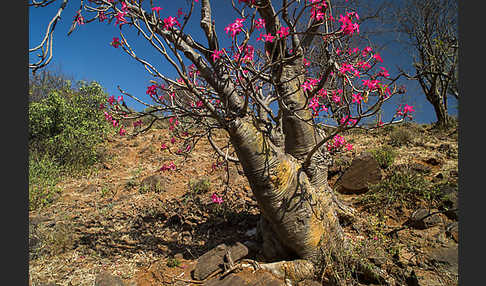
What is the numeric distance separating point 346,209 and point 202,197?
2683mm

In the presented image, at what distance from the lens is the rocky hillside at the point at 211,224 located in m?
2.76

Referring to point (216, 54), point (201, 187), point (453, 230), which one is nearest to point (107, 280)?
point (201, 187)

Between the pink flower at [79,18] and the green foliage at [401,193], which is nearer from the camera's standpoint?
the pink flower at [79,18]

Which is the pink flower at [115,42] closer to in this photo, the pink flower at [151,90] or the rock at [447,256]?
the pink flower at [151,90]

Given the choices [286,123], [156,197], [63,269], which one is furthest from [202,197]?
[286,123]

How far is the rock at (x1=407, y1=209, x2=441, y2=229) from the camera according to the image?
10.4 feet

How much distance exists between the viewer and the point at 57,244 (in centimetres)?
361

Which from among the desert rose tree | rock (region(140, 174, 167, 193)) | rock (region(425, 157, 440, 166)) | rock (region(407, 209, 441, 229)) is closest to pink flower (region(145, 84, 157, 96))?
the desert rose tree

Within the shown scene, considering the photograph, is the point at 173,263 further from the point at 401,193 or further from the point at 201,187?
the point at 401,193

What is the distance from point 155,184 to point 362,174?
4.38 m

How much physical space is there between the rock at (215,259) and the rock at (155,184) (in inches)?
119

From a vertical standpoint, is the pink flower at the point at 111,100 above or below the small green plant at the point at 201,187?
above

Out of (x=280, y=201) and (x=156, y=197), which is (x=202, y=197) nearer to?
(x=156, y=197)

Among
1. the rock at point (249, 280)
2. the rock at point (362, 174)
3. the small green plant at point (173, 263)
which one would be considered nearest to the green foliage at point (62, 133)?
the small green plant at point (173, 263)
